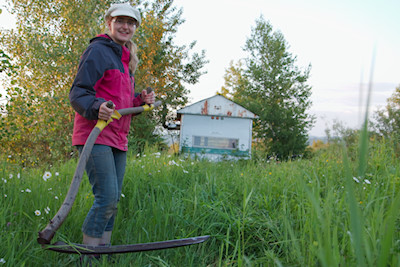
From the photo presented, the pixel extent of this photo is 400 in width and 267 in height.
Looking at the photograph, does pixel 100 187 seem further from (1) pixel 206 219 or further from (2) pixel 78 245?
(1) pixel 206 219

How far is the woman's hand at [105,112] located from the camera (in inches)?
82.6

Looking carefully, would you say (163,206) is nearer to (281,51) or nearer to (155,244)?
(155,244)

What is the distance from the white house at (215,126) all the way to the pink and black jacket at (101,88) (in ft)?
35.6

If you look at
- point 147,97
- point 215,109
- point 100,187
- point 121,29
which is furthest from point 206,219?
point 215,109

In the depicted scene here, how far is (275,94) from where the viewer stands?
21344 millimetres

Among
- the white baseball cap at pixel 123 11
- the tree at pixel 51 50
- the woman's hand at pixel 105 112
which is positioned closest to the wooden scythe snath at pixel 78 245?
the woman's hand at pixel 105 112

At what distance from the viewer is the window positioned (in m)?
13.4

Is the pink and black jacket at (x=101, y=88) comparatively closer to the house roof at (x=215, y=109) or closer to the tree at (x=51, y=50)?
the tree at (x=51, y=50)

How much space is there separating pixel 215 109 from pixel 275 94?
892cm

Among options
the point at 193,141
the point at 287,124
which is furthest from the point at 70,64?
the point at 287,124

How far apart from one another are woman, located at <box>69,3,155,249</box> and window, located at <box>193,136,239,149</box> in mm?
10878

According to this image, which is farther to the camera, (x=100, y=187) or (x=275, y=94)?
(x=275, y=94)

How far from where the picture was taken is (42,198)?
300 centimetres

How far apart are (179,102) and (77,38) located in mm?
8192
